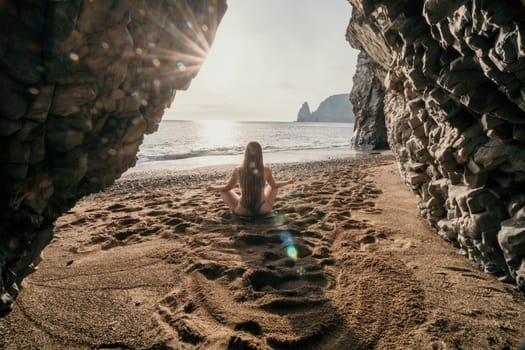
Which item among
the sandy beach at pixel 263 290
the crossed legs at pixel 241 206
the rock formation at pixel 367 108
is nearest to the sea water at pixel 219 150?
the rock formation at pixel 367 108

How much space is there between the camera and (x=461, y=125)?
303cm

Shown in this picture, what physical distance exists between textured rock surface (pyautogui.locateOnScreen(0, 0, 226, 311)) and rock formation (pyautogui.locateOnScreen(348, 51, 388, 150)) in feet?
84.5

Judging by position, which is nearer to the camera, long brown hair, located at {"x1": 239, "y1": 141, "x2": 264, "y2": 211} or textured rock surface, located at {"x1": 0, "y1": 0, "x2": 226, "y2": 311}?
textured rock surface, located at {"x1": 0, "y1": 0, "x2": 226, "y2": 311}

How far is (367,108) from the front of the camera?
27.0 metres

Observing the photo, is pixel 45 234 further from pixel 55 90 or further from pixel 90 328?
pixel 55 90

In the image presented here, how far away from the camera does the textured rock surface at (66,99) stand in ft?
6.48

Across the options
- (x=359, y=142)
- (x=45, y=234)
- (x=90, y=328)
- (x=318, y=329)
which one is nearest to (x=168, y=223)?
(x=45, y=234)

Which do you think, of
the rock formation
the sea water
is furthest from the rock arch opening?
the rock formation

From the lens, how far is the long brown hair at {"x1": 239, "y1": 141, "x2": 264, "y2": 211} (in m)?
5.07

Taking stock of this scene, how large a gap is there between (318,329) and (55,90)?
3039mm

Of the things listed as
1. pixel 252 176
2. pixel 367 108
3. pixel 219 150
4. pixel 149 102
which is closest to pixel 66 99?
pixel 149 102

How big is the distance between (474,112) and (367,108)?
26.4m

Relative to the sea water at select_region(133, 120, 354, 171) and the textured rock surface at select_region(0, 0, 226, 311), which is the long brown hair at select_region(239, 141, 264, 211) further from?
the sea water at select_region(133, 120, 354, 171)

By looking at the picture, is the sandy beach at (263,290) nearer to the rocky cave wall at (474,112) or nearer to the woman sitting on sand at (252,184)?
the woman sitting on sand at (252,184)
